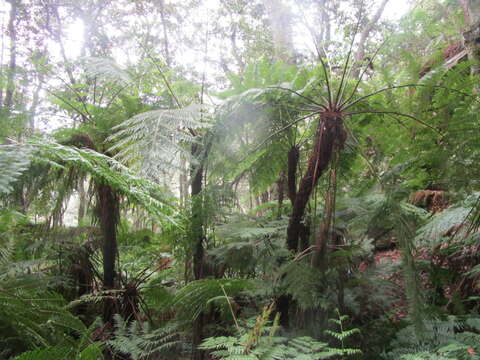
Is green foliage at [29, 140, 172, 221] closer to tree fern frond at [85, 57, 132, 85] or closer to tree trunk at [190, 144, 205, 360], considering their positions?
tree trunk at [190, 144, 205, 360]

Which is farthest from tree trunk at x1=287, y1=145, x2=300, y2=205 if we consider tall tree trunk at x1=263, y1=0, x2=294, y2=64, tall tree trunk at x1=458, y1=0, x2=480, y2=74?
tall tree trunk at x1=263, y1=0, x2=294, y2=64

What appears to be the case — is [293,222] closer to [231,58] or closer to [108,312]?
[108,312]

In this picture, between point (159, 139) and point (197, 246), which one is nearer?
point (159, 139)

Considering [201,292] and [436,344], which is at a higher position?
[201,292]

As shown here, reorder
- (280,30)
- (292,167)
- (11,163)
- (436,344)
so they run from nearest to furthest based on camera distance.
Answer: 1. (11,163)
2. (436,344)
3. (292,167)
4. (280,30)

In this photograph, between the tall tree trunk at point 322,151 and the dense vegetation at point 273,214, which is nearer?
the dense vegetation at point 273,214

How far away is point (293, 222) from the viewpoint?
58.9 inches

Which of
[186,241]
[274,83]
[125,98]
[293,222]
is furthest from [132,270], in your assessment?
[274,83]

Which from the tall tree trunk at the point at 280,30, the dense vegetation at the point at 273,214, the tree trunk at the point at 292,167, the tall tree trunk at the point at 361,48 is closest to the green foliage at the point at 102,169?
the dense vegetation at the point at 273,214

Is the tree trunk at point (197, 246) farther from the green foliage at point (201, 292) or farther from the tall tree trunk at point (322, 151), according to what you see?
the tall tree trunk at point (322, 151)

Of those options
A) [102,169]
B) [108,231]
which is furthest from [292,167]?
[108,231]

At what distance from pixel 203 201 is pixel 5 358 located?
1027mm

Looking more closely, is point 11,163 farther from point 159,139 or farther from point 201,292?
point 201,292

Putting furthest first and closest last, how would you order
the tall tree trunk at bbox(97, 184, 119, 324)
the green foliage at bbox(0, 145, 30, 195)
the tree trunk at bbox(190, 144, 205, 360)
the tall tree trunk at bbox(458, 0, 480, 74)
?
the tall tree trunk at bbox(458, 0, 480, 74) < the tall tree trunk at bbox(97, 184, 119, 324) < the tree trunk at bbox(190, 144, 205, 360) < the green foliage at bbox(0, 145, 30, 195)
